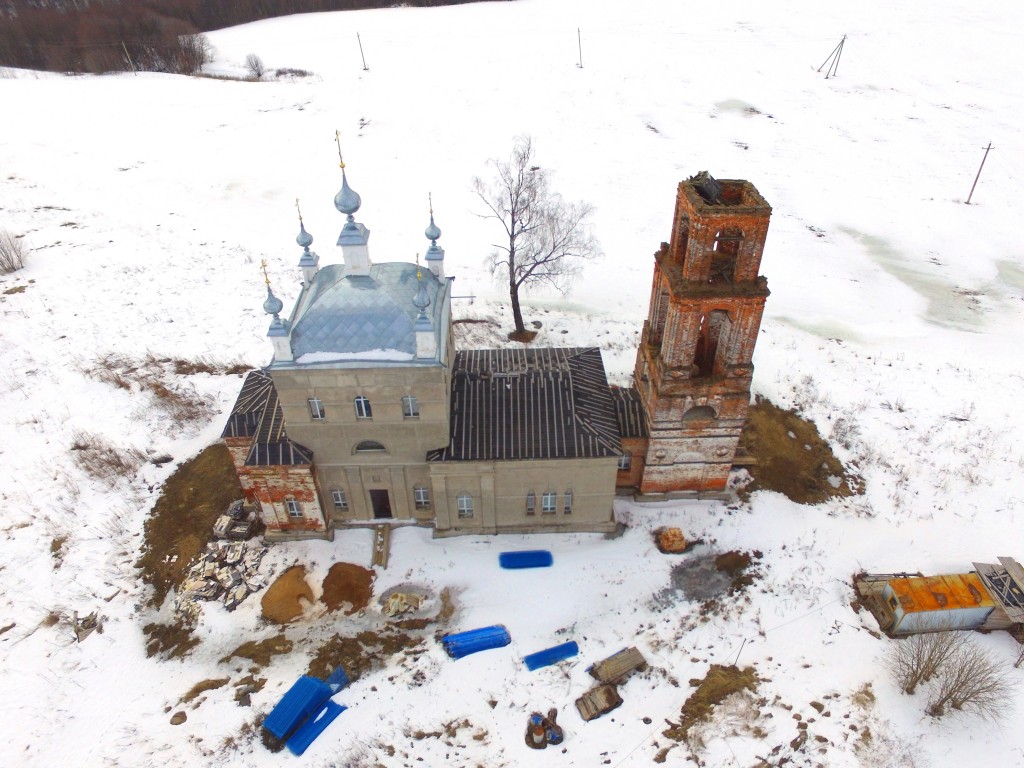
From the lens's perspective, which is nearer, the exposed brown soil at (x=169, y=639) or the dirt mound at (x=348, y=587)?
the exposed brown soil at (x=169, y=639)

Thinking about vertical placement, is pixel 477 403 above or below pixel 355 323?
below

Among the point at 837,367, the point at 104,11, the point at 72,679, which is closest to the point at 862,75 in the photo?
the point at 837,367

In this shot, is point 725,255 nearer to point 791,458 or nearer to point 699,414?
point 699,414

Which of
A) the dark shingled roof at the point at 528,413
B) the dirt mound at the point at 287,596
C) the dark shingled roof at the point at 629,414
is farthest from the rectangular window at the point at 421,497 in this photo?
the dark shingled roof at the point at 629,414

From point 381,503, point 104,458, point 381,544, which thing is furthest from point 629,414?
point 104,458

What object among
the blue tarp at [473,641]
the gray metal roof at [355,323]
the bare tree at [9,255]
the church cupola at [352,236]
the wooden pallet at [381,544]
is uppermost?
the church cupola at [352,236]

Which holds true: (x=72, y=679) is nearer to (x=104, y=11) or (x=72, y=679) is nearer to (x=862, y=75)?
(x=862, y=75)

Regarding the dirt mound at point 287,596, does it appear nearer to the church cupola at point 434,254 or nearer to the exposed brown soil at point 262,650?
the exposed brown soil at point 262,650
